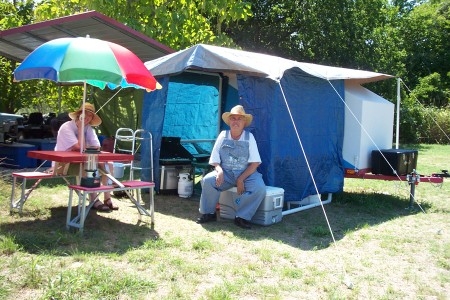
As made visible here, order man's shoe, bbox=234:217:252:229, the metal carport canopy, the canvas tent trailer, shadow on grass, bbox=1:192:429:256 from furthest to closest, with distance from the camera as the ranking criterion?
1. the metal carport canopy
2. the canvas tent trailer
3. man's shoe, bbox=234:217:252:229
4. shadow on grass, bbox=1:192:429:256

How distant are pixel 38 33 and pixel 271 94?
4.87 m

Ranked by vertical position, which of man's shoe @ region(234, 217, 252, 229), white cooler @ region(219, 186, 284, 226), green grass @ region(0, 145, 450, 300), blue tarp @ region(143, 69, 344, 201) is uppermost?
blue tarp @ region(143, 69, 344, 201)

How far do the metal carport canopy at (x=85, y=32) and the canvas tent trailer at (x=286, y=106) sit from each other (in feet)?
4.30

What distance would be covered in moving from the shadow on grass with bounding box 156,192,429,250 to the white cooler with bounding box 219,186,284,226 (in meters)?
0.08

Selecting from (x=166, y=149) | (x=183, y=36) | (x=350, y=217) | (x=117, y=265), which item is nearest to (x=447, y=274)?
(x=350, y=217)

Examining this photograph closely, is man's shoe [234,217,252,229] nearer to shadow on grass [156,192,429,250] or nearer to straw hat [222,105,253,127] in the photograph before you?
shadow on grass [156,192,429,250]

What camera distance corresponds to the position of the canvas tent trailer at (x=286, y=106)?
5613 mm

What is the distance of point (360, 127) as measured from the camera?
6.60 metres

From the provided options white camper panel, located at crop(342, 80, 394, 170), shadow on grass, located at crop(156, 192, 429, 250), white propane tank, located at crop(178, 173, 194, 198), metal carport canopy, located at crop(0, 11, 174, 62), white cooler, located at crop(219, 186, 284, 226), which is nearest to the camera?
shadow on grass, located at crop(156, 192, 429, 250)

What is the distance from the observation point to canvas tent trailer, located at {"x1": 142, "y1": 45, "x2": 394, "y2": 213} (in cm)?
561

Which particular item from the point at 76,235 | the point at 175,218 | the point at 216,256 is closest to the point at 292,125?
the point at 175,218

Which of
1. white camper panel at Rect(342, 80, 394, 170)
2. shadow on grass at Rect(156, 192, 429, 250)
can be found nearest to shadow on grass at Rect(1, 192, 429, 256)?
shadow on grass at Rect(156, 192, 429, 250)

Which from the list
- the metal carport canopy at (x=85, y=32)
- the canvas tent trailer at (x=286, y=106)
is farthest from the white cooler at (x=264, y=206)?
the metal carport canopy at (x=85, y=32)

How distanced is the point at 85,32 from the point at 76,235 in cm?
527
